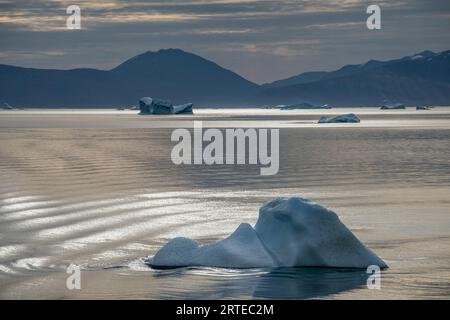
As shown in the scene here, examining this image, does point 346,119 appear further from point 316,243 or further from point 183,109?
point 316,243

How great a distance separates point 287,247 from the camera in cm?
1559

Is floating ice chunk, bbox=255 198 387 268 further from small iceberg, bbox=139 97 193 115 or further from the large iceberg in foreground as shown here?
small iceberg, bbox=139 97 193 115

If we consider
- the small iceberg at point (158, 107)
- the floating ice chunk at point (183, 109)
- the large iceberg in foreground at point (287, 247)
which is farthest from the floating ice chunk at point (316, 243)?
the floating ice chunk at point (183, 109)

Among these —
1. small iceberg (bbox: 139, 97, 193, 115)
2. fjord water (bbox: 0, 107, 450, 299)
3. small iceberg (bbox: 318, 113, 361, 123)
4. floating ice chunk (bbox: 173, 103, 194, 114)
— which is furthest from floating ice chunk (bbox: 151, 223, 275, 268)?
floating ice chunk (bbox: 173, 103, 194, 114)

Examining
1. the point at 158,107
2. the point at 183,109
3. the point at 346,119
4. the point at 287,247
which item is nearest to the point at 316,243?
the point at 287,247

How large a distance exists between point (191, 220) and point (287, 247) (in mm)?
5783

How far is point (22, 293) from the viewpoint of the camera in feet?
44.9

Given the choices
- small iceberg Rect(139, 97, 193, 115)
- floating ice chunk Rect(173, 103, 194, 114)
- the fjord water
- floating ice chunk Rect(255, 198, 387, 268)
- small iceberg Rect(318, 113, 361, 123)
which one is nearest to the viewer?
the fjord water

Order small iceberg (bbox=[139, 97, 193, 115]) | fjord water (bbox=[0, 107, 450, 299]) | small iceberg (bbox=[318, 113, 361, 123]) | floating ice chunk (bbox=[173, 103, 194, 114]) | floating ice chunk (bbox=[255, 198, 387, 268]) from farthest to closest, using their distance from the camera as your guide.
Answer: floating ice chunk (bbox=[173, 103, 194, 114])
small iceberg (bbox=[139, 97, 193, 115])
small iceberg (bbox=[318, 113, 361, 123])
floating ice chunk (bbox=[255, 198, 387, 268])
fjord water (bbox=[0, 107, 450, 299])

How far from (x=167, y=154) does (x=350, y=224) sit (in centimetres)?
2917

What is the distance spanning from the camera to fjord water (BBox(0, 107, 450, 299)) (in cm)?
1411

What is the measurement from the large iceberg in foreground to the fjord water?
12.6 inches

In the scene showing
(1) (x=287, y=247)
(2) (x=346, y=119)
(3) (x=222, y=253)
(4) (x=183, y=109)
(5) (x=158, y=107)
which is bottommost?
(4) (x=183, y=109)

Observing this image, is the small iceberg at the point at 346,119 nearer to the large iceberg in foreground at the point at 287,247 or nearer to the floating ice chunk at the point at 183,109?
the floating ice chunk at the point at 183,109
